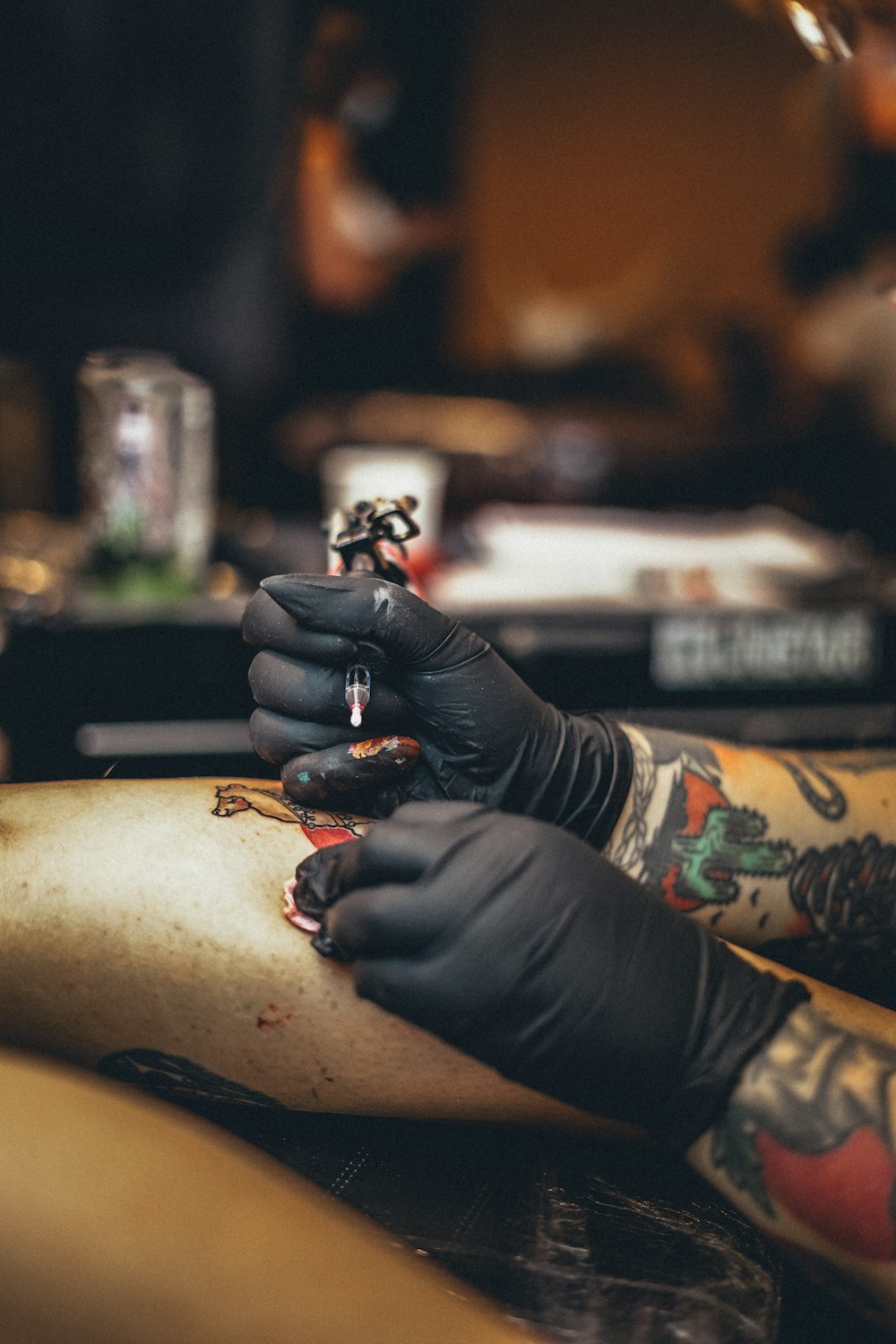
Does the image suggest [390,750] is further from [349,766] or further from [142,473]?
[142,473]

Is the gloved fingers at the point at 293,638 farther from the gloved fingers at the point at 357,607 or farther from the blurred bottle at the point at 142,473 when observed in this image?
the blurred bottle at the point at 142,473

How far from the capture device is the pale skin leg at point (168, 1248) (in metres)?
0.55

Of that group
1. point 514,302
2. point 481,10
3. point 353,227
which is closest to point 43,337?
point 353,227

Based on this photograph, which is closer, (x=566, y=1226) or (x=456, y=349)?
(x=566, y=1226)

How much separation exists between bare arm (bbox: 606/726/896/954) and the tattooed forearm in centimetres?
37

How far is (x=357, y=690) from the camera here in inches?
38.2

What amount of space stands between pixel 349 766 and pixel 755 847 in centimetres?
48

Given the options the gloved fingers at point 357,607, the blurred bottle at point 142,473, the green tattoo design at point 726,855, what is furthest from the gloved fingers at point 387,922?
the blurred bottle at point 142,473

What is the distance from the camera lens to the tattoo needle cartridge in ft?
3.17

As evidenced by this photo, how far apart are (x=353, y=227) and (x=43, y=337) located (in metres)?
1.00

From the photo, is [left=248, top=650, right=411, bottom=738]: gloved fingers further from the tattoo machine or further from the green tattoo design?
the green tattoo design

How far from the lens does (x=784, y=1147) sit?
80cm

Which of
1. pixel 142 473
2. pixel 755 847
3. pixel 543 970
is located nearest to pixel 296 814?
pixel 543 970

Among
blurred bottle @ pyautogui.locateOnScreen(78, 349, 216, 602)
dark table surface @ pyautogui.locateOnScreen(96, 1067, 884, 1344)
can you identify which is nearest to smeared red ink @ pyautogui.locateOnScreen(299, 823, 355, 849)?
dark table surface @ pyautogui.locateOnScreen(96, 1067, 884, 1344)
